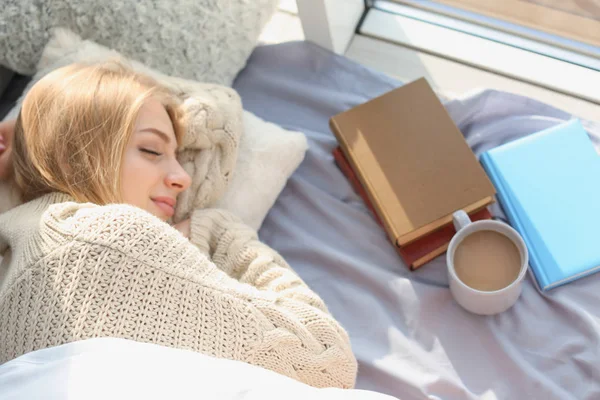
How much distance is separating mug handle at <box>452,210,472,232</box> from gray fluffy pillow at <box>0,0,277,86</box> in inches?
20.4

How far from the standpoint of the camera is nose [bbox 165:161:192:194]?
3.14ft

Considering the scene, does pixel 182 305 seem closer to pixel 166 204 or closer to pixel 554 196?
pixel 166 204

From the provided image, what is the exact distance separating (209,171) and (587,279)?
25.0 inches

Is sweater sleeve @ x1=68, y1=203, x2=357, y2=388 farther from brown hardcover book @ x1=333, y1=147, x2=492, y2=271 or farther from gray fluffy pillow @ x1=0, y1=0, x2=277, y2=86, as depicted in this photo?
gray fluffy pillow @ x1=0, y1=0, x2=277, y2=86

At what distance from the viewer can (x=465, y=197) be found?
3.33 feet

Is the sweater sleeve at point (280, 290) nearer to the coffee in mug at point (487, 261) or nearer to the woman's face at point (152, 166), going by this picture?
the woman's face at point (152, 166)

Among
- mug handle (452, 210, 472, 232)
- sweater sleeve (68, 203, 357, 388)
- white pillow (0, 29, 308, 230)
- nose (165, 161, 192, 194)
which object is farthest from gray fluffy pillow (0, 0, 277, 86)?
mug handle (452, 210, 472, 232)

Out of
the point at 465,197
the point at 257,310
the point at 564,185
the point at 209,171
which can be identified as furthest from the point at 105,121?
the point at 564,185

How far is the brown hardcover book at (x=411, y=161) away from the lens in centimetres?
102

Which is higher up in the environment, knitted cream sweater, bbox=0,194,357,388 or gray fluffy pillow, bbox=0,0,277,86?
gray fluffy pillow, bbox=0,0,277,86

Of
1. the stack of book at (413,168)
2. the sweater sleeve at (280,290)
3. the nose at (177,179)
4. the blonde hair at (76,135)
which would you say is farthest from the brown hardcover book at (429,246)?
the blonde hair at (76,135)

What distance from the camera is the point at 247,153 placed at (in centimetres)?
112

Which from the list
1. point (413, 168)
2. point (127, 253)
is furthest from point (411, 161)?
point (127, 253)

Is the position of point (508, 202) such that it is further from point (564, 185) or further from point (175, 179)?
point (175, 179)
